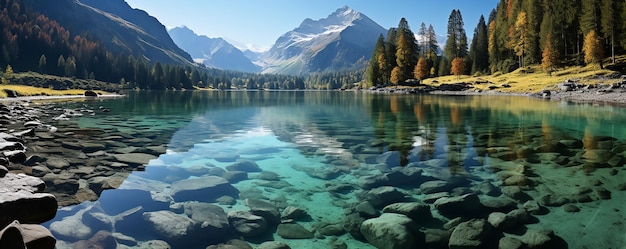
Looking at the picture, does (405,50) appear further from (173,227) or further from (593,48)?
(173,227)

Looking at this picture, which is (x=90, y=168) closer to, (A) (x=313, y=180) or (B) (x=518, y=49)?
(A) (x=313, y=180)

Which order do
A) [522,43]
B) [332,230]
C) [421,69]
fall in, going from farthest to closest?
[421,69]
[522,43]
[332,230]

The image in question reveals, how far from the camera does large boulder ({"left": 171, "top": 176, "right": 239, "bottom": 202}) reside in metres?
12.3

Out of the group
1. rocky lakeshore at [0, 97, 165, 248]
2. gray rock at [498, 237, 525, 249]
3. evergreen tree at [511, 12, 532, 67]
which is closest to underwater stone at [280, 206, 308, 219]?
gray rock at [498, 237, 525, 249]

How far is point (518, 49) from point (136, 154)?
121 m

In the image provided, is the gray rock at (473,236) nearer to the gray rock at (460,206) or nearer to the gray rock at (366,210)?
the gray rock at (460,206)

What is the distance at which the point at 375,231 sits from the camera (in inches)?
358

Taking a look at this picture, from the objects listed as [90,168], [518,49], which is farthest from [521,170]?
[518,49]

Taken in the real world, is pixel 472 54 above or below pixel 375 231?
above

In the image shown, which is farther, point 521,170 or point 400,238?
point 521,170


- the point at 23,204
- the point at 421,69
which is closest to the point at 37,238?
the point at 23,204

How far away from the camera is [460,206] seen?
426 inches

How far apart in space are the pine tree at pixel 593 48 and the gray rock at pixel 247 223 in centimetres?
10102

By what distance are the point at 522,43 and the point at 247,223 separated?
4792 inches
